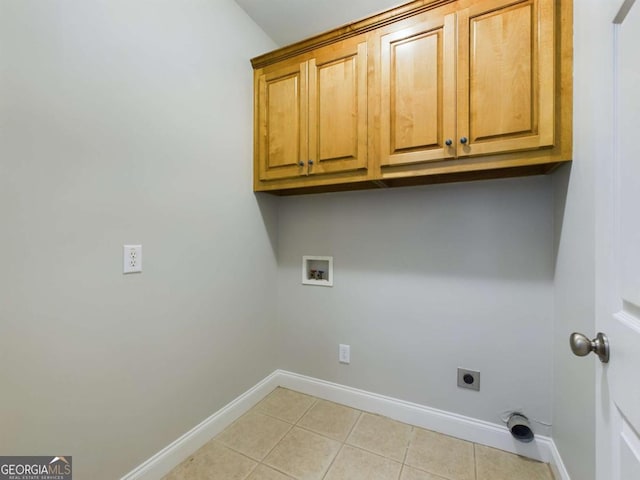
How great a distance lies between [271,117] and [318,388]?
1969mm

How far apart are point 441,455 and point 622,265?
1.43 m

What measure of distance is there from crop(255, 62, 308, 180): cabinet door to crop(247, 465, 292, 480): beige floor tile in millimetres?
1625

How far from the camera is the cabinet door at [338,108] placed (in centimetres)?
151

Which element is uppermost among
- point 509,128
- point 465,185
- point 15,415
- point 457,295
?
point 509,128

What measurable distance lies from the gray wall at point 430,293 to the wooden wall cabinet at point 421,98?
20cm

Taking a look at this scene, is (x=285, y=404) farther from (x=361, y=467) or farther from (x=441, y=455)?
(x=441, y=455)

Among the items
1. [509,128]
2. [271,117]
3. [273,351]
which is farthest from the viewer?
[273,351]

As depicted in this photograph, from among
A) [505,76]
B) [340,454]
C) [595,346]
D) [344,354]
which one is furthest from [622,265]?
[344,354]

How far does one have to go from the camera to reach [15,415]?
34.9 inches

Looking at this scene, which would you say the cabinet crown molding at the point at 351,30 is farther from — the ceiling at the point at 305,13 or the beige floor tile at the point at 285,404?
the beige floor tile at the point at 285,404

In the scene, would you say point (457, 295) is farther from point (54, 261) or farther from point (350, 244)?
point (54, 261)

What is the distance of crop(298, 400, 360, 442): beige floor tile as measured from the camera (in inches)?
63.2

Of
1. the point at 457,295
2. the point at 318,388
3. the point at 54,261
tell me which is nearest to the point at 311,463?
the point at 318,388

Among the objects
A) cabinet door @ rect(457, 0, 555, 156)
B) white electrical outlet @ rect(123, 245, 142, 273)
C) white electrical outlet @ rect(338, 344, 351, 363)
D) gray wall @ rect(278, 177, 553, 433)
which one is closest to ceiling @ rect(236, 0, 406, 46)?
cabinet door @ rect(457, 0, 555, 156)
